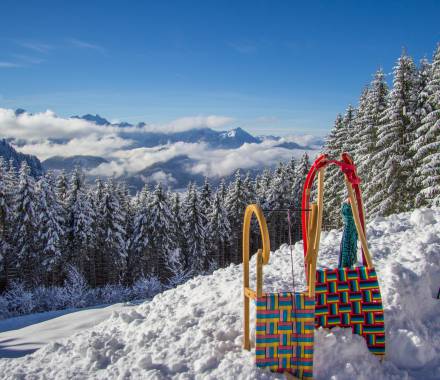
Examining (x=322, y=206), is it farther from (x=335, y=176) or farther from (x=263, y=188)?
(x=263, y=188)

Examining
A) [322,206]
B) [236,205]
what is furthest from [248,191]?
[322,206]

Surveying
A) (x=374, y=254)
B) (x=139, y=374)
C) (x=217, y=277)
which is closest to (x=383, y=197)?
(x=374, y=254)

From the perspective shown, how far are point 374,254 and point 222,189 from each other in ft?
127

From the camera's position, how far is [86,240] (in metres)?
35.9

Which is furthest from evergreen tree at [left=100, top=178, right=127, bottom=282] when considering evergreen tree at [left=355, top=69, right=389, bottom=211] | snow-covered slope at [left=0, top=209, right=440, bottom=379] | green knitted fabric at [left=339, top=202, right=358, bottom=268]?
green knitted fabric at [left=339, top=202, right=358, bottom=268]

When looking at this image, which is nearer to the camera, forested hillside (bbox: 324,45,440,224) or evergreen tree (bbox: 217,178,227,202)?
forested hillside (bbox: 324,45,440,224)

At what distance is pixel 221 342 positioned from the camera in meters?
5.62

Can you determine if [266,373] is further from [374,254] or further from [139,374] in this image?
[374,254]

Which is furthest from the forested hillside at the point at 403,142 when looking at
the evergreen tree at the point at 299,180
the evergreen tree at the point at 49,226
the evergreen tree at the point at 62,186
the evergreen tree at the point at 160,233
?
the evergreen tree at the point at 62,186

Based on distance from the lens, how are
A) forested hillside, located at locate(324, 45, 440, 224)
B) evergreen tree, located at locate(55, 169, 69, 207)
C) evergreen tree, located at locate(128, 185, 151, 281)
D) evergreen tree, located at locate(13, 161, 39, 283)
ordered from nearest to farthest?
1. forested hillside, located at locate(324, 45, 440, 224)
2. evergreen tree, located at locate(13, 161, 39, 283)
3. evergreen tree, located at locate(55, 169, 69, 207)
4. evergreen tree, located at locate(128, 185, 151, 281)

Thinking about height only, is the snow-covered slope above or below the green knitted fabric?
below

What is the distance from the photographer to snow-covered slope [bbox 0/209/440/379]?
17.3 ft

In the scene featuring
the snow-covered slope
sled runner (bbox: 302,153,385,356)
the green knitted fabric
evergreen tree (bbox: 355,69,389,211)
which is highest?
evergreen tree (bbox: 355,69,389,211)

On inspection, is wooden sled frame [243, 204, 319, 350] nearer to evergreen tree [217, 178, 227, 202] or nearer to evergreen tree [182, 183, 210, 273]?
evergreen tree [182, 183, 210, 273]
